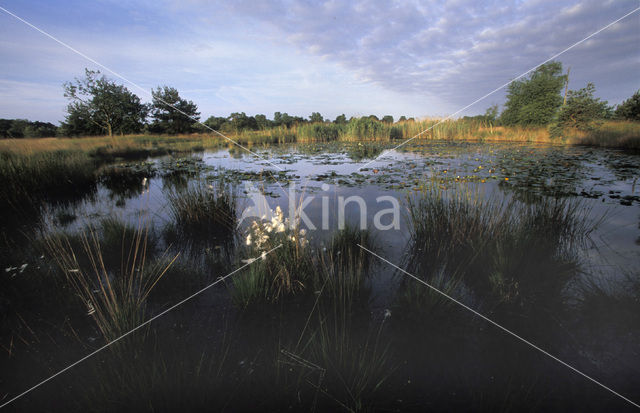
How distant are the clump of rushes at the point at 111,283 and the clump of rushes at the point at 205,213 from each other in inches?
25.2

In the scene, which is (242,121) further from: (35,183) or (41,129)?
(35,183)

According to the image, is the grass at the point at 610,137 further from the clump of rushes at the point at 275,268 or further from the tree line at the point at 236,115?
the clump of rushes at the point at 275,268

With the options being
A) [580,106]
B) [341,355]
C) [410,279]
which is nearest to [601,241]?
[410,279]

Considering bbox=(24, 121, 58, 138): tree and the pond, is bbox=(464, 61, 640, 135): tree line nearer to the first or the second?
the pond

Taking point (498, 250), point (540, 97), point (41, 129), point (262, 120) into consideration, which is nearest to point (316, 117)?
point (262, 120)

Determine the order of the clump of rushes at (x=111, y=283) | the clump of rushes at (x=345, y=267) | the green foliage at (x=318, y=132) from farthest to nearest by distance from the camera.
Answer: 1. the green foliage at (x=318, y=132)
2. the clump of rushes at (x=345, y=267)
3. the clump of rushes at (x=111, y=283)

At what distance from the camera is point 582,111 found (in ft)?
50.6

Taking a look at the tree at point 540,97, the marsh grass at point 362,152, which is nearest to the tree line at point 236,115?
the tree at point 540,97

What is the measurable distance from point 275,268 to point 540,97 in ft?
98.4

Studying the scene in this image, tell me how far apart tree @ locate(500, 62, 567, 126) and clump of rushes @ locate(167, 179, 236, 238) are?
1045 inches

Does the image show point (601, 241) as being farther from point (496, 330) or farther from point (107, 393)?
point (107, 393)

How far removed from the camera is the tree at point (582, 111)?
15.0m

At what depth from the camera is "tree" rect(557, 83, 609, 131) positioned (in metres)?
15.0

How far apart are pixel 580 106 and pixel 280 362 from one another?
22.1m
